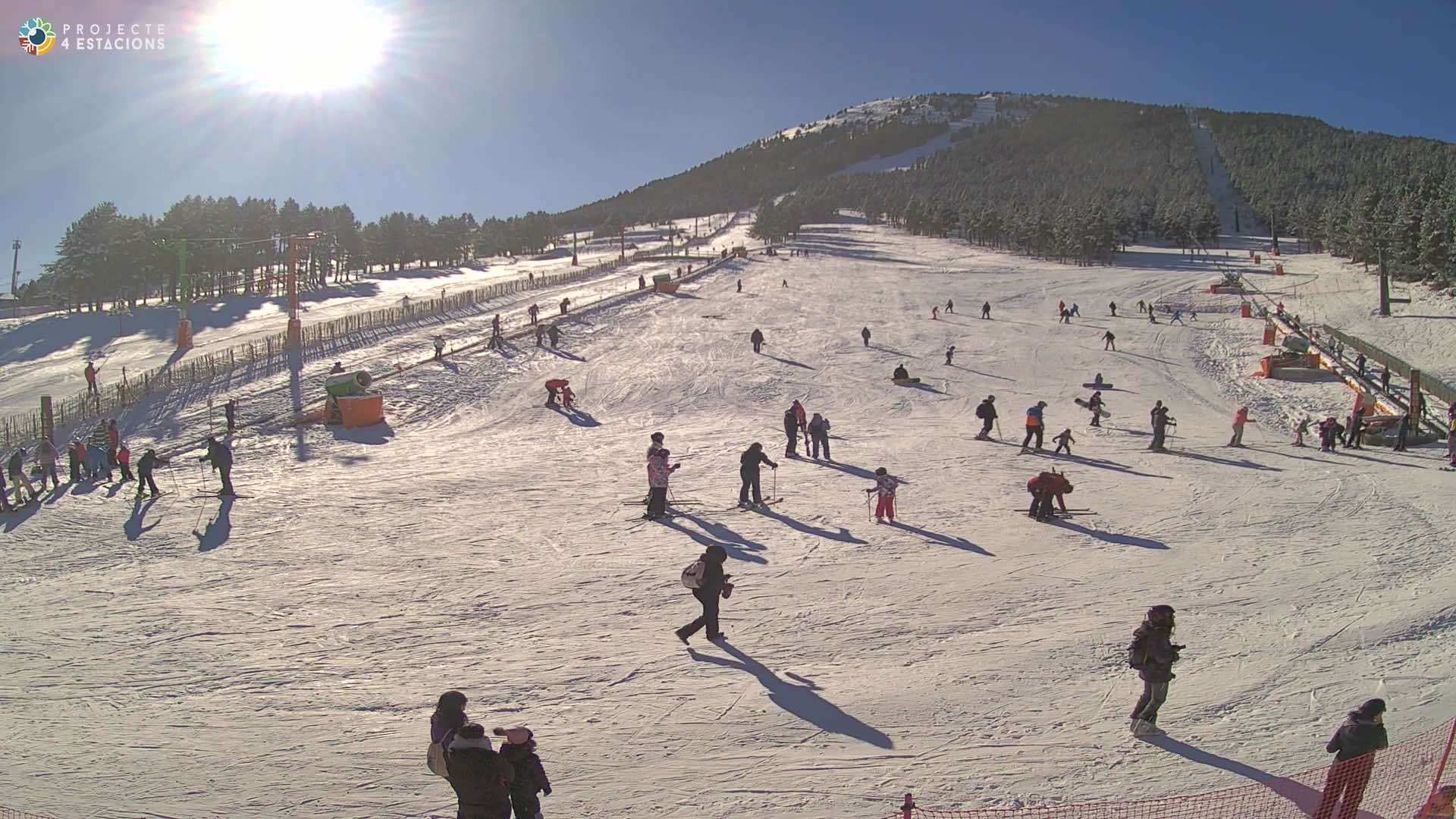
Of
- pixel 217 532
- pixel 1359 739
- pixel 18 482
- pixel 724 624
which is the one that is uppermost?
pixel 1359 739

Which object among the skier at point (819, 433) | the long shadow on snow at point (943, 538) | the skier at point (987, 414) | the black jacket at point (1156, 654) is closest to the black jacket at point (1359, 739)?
the black jacket at point (1156, 654)

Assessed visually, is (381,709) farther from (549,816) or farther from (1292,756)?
(1292,756)

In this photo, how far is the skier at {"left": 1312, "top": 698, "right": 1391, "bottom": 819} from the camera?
574 cm

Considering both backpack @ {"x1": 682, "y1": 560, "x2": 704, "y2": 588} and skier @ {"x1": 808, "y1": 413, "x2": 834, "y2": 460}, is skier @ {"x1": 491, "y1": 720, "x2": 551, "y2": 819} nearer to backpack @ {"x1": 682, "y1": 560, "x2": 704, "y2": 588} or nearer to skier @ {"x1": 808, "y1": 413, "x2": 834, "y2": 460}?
backpack @ {"x1": 682, "y1": 560, "x2": 704, "y2": 588}

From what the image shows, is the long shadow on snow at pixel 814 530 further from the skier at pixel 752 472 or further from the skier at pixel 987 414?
the skier at pixel 987 414

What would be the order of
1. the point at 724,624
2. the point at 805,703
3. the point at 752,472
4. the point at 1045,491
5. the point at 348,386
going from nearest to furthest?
the point at 805,703 → the point at 724,624 → the point at 1045,491 → the point at 752,472 → the point at 348,386

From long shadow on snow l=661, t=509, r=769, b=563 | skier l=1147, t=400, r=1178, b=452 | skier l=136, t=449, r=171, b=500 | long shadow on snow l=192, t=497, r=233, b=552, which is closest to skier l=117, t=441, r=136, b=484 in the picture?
skier l=136, t=449, r=171, b=500

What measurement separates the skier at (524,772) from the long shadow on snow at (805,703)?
2913mm

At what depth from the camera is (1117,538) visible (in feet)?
43.0

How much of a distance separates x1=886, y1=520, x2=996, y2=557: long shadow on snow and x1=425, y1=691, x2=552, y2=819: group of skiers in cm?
843

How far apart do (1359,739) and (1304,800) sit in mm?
809

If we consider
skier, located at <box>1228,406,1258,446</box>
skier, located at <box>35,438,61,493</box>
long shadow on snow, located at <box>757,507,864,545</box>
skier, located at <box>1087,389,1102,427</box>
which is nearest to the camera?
long shadow on snow, located at <box>757,507,864,545</box>

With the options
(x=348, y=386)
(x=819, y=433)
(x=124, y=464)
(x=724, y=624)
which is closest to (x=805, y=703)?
(x=724, y=624)

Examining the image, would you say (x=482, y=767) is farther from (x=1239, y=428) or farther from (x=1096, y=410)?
(x=1096, y=410)
